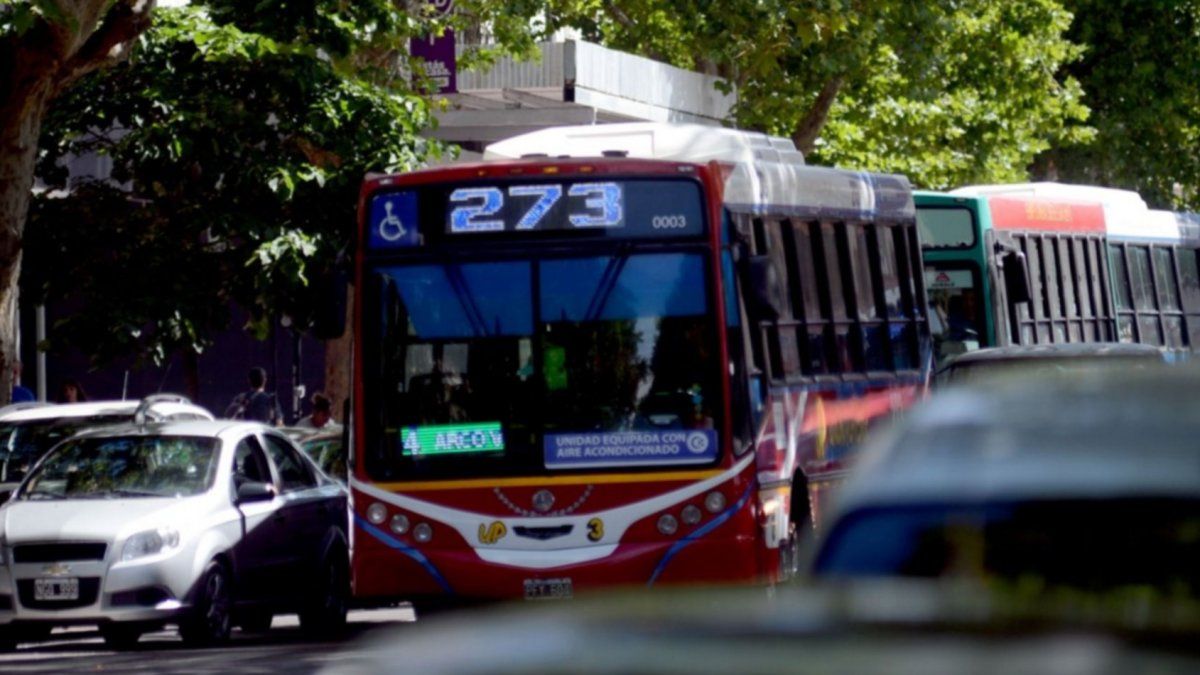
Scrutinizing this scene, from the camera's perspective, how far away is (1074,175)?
4625cm

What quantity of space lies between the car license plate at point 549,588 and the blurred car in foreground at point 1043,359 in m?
3.55

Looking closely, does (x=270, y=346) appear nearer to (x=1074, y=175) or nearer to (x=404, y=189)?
(x=1074, y=175)

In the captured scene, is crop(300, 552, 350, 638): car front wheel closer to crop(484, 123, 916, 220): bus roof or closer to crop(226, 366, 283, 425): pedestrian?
crop(484, 123, 916, 220): bus roof

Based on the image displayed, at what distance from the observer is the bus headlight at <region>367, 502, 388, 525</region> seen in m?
13.2

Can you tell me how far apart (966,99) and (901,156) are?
92.2 inches

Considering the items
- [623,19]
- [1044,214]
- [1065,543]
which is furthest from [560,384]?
[623,19]

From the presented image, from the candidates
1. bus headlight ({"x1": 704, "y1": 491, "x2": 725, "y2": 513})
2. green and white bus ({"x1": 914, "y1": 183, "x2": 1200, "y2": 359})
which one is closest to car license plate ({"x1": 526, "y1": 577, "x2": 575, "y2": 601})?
bus headlight ({"x1": 704, "y1": 491, "x2": 725, "y2": 513})

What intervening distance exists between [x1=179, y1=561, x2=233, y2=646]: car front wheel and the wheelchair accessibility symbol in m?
2.89

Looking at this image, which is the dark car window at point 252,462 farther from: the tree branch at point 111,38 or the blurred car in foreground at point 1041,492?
the blurred car in foreground at point 1041,492

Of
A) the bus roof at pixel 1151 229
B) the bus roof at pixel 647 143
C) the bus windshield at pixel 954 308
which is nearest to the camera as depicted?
the bus roof at pixel 647 143

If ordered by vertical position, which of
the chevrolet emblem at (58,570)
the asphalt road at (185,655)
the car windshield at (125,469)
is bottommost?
the asphalt road at (185,655)

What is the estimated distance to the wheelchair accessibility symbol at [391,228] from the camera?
13281mm

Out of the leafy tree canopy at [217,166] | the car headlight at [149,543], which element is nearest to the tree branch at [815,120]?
the leafy tree canopy at [217,166]

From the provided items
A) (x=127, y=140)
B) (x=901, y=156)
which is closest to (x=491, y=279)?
(x=127, y=140)
